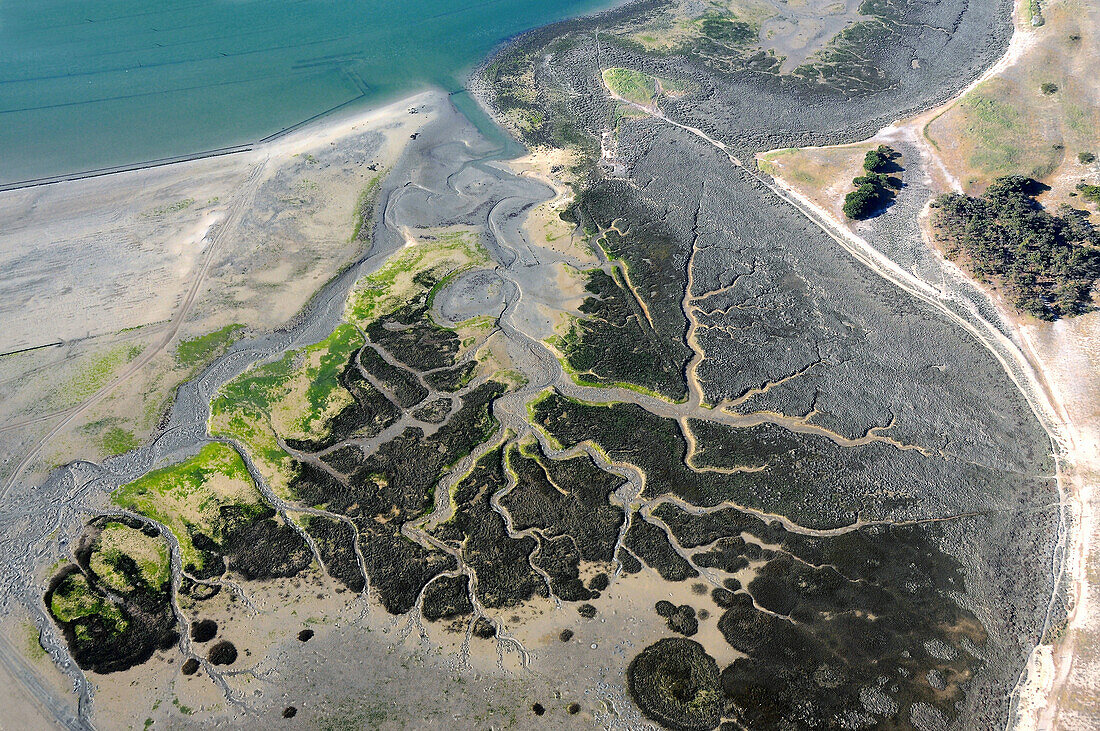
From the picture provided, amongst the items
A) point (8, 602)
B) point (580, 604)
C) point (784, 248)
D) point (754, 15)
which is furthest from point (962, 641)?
point (754, 15)

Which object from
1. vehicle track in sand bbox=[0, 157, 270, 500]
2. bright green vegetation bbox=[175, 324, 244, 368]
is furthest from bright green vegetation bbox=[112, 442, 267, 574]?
bright green vegetation bbox=[175, 324, 244, 368]

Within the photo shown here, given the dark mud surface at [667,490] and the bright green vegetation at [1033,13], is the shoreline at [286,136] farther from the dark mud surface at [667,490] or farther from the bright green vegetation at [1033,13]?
the bright green vegetation at [1033,13]

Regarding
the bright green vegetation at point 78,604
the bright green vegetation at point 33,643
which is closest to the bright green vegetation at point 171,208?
the bright green vegetation at point 78,604

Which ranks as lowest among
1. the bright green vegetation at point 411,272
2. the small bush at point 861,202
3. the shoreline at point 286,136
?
the small bush at point 861,202

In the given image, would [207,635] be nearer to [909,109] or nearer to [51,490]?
[51,490]

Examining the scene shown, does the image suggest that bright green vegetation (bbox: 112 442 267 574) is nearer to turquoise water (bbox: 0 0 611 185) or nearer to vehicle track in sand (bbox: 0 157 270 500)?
vehicle track in sand (bbox: 0 157 270 500)

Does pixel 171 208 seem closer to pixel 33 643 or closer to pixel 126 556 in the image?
pixel 126 556

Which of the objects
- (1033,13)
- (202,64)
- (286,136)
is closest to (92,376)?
(286,136)

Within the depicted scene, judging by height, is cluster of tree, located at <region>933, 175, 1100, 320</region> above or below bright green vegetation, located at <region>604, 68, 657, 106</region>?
below
